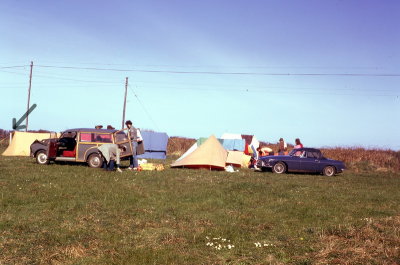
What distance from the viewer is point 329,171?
20.3 meters

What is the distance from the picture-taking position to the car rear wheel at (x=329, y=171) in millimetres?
20234

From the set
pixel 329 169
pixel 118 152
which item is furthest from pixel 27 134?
pixel 329 169

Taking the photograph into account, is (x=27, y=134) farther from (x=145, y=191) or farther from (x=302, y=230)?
(x=302, y=230)

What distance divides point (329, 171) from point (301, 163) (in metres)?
1.68

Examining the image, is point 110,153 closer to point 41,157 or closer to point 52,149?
point 52,149

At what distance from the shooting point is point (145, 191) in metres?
10.8

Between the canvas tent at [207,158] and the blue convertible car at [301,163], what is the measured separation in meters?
2.37

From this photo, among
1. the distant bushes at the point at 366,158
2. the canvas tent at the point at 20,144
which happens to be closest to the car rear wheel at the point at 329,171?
the distant bushes at the point at 366,158

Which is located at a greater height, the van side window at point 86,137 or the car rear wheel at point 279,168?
the van side window at point 86,137

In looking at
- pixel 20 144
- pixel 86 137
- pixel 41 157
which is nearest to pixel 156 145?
pixel 20 144

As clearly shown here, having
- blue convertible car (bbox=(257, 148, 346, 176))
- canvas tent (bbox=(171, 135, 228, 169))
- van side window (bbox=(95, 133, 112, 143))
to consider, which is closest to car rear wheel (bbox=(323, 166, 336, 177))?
blue convertible car (bbox=(257, 148, 346, 176))

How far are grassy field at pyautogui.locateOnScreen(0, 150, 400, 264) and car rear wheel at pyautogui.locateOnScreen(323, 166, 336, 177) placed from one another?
8.43 metres

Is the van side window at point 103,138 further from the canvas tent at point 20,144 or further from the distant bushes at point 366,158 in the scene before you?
the distant bushes at point 366,158

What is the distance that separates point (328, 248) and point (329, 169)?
15368 millimetres
